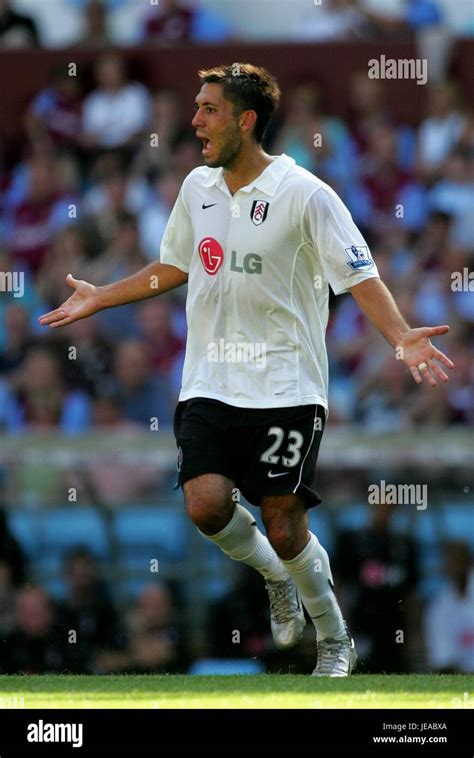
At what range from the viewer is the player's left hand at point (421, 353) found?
6156 millimetres

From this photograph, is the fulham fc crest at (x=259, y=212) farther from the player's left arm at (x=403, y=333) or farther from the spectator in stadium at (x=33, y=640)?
the spectator in stadium at (x=33, y=640)

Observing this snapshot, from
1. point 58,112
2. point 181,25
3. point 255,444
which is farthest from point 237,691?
point 181,25

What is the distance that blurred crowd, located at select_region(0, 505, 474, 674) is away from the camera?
838 cm

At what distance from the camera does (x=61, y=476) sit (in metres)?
9.16

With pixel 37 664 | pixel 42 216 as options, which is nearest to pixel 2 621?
pixel 37 664

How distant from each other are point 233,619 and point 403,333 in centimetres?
268

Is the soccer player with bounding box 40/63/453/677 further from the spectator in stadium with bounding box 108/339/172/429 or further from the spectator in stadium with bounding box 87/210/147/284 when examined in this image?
the spectator in stadium with bounding box 87/210/147/284

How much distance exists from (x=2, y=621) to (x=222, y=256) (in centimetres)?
300

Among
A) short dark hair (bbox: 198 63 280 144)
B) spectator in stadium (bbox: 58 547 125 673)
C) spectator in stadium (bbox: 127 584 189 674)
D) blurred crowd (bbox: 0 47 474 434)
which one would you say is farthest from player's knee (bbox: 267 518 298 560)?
blurred crowd (bbox: 0 47 474 434)

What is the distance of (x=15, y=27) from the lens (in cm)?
1303

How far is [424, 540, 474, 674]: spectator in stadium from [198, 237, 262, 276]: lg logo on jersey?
261 cm

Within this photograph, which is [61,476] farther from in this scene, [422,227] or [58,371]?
[422,227]

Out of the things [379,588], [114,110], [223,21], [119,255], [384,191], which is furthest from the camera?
[223,21]

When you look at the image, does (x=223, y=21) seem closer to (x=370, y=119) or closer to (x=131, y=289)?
(x=370, y=119)
